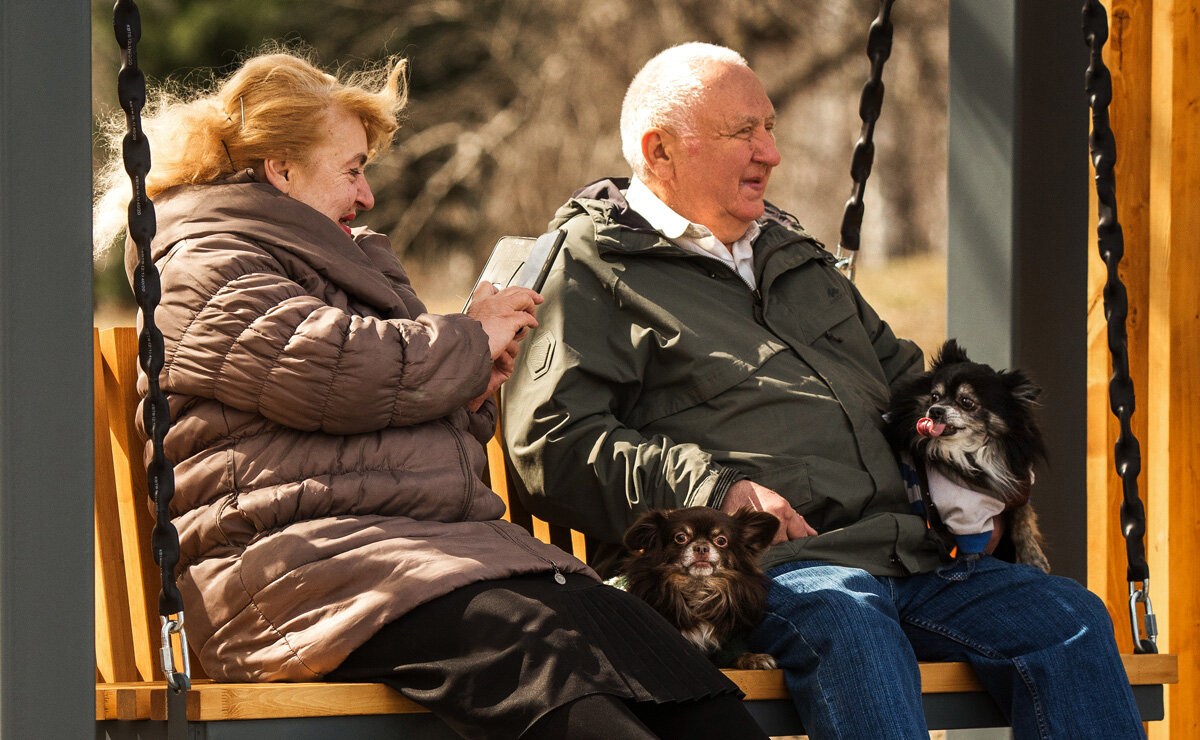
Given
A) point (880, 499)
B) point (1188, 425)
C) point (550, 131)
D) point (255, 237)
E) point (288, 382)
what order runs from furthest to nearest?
point (550, 131)
point (1188, 425)
point (880, 499)
point (255, 237)
point (288, 382)

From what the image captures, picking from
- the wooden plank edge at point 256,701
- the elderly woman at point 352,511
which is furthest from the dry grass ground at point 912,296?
the wooden plank edge at point 256,701

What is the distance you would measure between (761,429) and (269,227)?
49.5 inches

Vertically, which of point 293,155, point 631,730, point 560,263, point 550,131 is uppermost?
point 550,131

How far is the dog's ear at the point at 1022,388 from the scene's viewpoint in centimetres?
352

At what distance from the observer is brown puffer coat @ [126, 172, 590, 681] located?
8.42ft

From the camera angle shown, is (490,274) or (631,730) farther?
(490,274)

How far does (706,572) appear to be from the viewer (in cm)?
304

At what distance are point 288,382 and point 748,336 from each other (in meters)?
1.31

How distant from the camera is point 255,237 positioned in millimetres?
2775

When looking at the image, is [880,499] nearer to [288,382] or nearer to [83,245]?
[288,382]

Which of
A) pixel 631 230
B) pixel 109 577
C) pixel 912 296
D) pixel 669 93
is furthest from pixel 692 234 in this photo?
pixel 912 296

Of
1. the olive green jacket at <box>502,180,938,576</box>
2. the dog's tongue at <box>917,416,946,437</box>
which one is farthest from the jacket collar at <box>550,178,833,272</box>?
the dog's tongue at <box>917,416,946,437</box>

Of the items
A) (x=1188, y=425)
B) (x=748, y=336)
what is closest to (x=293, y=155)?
(x=748, y=336)

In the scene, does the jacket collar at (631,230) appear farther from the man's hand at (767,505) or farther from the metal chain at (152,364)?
the metal chain at (152,364)
